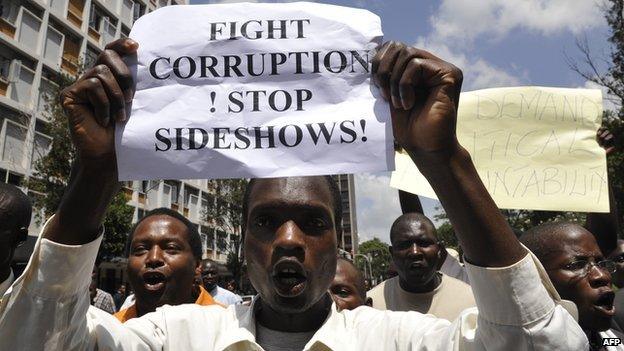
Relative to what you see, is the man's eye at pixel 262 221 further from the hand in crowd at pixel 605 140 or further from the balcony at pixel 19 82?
the balcony at pixel 19 82

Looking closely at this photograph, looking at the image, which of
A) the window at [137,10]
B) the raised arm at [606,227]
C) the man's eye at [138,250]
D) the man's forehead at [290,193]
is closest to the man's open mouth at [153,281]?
the man's eye at [138,250]

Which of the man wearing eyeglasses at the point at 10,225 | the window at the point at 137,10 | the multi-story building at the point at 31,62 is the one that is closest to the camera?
the man wearing eyeglasses at the point at 10,225

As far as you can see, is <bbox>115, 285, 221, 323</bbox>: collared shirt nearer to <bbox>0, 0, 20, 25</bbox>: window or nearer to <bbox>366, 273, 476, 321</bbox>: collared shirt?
<bbox>366, 273, 476, 321</bbox>: collared shirt

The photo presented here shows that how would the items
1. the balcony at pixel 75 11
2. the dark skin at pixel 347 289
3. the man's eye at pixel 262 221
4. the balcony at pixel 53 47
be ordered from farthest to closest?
the balcony at pixel 75 11 < the balcony at pixel 53 47 < the dark skin at pixel 347 289 < the man's eye at pixel 262 221

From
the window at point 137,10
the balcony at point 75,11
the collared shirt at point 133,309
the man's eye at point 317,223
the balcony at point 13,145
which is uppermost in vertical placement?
the window at point 137,10

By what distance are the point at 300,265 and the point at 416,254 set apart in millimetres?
2419

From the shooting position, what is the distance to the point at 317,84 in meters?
1.53

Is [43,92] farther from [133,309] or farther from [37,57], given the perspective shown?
[133,309]

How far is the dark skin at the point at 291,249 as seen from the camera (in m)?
1.51

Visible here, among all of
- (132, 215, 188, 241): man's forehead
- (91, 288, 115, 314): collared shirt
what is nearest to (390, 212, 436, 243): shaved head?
(132, 215, 188, 241): man's forehead

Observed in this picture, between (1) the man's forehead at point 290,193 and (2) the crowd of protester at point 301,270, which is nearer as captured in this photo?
(2) the crowd of protester at point 301,270

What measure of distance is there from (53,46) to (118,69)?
23848 mm

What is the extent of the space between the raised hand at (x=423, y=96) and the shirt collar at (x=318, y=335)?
0.59 meters

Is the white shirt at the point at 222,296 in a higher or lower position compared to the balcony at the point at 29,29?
lower
